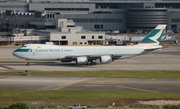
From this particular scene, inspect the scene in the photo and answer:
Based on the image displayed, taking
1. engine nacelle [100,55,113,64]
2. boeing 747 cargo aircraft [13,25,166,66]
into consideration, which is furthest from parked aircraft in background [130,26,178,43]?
engine nacelle [100,55,113,64]

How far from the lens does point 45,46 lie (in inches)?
3524

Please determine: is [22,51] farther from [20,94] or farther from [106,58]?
[20,94]

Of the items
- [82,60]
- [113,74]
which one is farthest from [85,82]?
[82,60]

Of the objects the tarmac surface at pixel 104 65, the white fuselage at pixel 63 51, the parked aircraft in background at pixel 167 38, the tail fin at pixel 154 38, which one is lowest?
the tarmac surface at pixel 104 65

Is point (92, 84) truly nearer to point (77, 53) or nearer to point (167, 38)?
point (77, 53)

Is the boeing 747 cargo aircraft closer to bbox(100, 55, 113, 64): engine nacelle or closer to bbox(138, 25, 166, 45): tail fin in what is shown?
bbox(100, 55, 113, 64): engine nacelle

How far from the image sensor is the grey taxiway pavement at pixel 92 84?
60.8 m

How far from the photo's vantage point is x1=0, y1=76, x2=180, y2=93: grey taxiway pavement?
60812mm

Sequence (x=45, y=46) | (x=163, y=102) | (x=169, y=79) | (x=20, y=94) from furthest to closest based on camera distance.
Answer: (x=45, y=46)
(x=169, y=79)
(x=20, y=94)
(x=163, y=102)

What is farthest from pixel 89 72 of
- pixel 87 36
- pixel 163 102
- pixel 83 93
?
pixel 87 36

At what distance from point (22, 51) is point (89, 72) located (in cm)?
1566

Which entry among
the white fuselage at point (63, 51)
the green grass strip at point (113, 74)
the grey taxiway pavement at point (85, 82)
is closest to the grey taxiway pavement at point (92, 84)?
the grey taxiway pavement at point (85, 82)

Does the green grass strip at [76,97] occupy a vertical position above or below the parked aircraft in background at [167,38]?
below

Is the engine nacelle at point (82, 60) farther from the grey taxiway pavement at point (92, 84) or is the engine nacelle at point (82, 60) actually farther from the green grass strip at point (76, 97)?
the green grass strip at point (76, 97)
